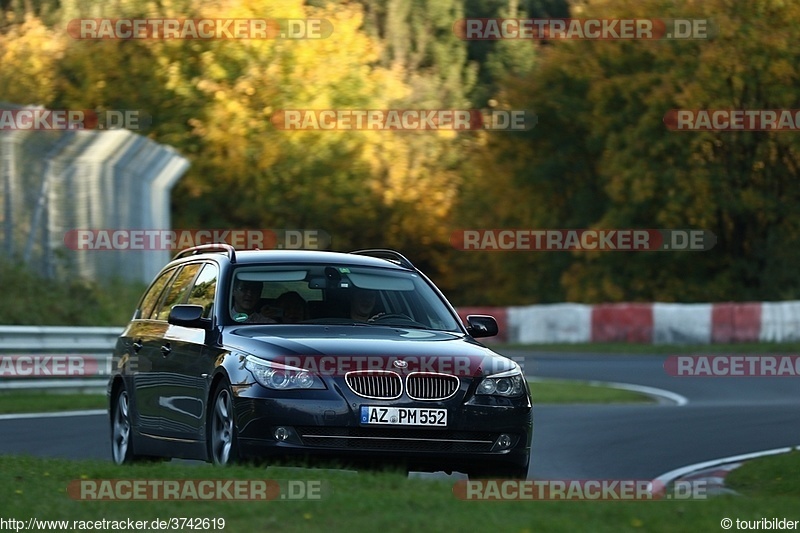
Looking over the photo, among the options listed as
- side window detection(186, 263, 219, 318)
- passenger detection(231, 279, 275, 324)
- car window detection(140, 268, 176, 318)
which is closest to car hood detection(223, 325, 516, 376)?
passenger detection(231, 279, 275, 324)

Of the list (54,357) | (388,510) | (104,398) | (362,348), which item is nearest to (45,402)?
(104,398)

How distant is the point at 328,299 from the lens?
11.2 m

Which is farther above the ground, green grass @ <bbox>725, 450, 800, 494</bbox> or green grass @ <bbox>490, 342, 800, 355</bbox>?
green grass @ <bbox>725, 450, 800, 494</bbox>

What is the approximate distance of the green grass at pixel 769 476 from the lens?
12.2 m

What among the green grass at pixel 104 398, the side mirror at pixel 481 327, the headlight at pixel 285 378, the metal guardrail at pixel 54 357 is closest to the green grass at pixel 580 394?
the green grass at pixel 104 398

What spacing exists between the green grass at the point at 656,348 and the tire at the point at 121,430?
20813 mm

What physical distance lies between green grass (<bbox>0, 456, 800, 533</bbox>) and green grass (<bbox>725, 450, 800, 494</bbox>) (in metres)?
3.21

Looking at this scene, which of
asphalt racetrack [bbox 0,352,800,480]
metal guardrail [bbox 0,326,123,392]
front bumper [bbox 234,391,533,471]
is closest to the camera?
front bumper [bbox 234,391,533,471]

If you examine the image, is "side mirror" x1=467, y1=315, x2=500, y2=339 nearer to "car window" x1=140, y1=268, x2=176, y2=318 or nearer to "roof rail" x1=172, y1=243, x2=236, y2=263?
"roof rail" x1=172, y1=243, x2=236, y2=263

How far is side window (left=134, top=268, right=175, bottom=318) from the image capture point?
12782 mm

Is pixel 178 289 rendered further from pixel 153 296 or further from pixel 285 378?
pixel 285 378

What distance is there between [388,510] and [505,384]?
2236mm

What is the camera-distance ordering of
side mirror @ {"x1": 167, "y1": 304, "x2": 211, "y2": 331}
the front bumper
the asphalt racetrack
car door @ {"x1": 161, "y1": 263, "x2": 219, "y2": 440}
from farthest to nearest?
the asphalt racetrack < side mirror @ {"x1": 167, "y1": 304, "x2": 211, "y2": 331} < car door @ {"x1": 161, "y1": 263, "x2": 219, "y2": 440} < the front bumper

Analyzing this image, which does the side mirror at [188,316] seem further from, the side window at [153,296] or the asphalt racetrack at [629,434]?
the asphalt racetrack at [629,434]
